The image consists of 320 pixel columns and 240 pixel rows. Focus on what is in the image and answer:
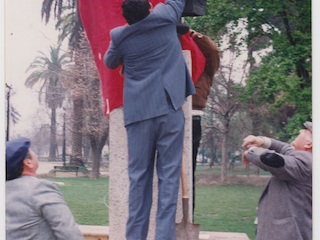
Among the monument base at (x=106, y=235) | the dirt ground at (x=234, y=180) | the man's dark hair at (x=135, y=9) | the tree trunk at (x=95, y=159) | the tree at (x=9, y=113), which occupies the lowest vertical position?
the monument base at (x=106, y=235)

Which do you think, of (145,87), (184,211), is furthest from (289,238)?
(145,87)

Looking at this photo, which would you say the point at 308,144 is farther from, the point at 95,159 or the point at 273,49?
the point at 95,159

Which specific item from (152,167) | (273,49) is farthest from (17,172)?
(273,49)

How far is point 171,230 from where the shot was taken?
2811 millimetres

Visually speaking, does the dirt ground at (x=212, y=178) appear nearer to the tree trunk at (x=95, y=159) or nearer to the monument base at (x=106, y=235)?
Answer: the tree trunk at (x=95, y=159)

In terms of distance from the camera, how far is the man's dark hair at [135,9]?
2.77 meters

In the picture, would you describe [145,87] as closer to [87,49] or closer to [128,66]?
[128,66]

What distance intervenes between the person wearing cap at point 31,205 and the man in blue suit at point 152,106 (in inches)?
24.4

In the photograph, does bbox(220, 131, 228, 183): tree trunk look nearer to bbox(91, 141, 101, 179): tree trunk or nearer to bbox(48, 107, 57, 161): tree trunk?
bbox(91, 141, 101, 179): tree trunk

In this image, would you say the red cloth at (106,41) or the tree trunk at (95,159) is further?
the tree trunk at (95,159)

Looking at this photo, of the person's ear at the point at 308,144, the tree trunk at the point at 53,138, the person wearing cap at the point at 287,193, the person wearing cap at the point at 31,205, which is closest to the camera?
the person wearing cap at the point at 31,205

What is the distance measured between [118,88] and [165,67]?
15.0 inches

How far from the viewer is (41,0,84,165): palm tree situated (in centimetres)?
344

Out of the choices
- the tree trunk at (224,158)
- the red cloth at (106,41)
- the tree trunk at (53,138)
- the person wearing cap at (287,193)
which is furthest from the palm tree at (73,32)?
the person wearing cap at (287,193)
